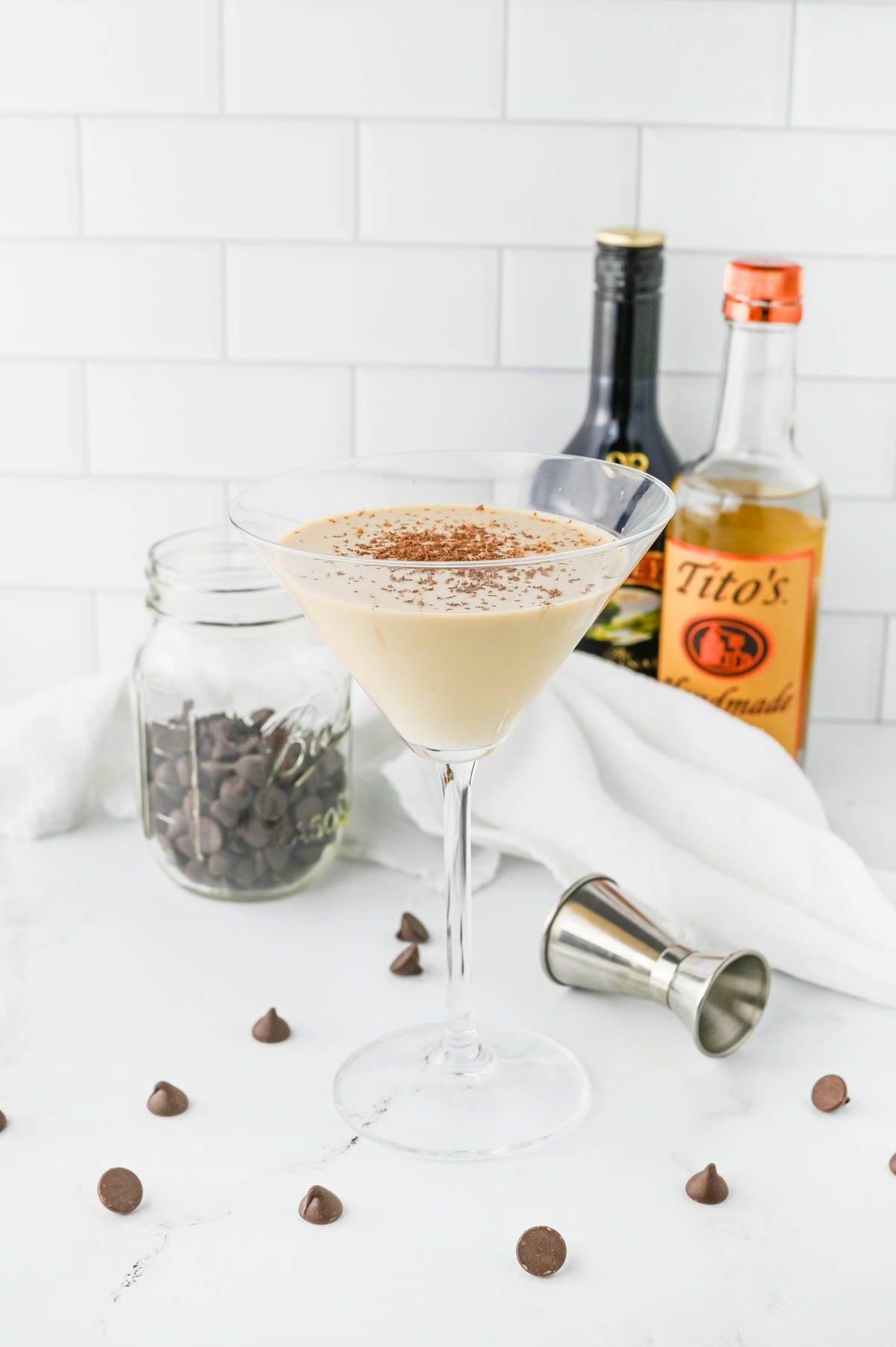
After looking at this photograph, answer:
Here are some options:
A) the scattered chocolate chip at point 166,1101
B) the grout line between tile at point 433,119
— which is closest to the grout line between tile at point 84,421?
the grout line between tile at point 433,119

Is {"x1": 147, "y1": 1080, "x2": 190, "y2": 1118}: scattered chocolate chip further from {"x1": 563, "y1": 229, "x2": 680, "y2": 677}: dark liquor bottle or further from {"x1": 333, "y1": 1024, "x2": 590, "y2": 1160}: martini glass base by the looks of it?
{"x1": 563, "y1": 229, "x2": 680, "y2": 677}: dark liquor bottle

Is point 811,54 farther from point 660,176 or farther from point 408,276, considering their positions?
point 408,276

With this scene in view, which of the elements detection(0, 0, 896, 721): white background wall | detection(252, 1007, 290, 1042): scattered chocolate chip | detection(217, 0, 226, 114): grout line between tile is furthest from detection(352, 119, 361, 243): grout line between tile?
detection(252, 1007, 290, 1042): scattered chocolate chip

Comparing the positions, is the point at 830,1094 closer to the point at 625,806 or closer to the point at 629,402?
the point at 625,806

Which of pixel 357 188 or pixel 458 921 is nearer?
pixel 458 921

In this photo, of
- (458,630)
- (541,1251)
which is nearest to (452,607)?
(458,630)

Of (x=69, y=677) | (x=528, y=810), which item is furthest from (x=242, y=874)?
(x=69, y=677)
